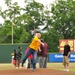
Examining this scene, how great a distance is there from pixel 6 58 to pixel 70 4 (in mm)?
31664

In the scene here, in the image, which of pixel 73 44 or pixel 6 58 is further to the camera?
pixel 73 44

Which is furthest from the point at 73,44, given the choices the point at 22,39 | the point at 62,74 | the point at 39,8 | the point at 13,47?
the point at 62,74

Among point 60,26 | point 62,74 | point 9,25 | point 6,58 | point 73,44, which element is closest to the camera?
point 62,74

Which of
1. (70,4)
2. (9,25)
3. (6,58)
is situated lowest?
(6,58)

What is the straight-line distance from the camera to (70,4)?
224ft

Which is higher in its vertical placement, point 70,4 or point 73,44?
point 70,4

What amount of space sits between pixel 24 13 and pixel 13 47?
2808cm

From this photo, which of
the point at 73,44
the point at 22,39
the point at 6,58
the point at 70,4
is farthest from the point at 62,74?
the point at 70,4

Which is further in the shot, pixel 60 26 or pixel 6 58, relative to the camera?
pixel 60 26

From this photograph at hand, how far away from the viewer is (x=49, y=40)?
219ft

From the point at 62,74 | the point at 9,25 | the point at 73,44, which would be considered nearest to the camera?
the point at 62,74

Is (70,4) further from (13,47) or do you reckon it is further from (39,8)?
(13,47)

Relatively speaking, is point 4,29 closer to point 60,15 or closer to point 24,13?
point 24,13

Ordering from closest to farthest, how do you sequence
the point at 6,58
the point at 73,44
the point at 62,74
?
the point at 62,74, the point at 6,58, the point at 73,44
